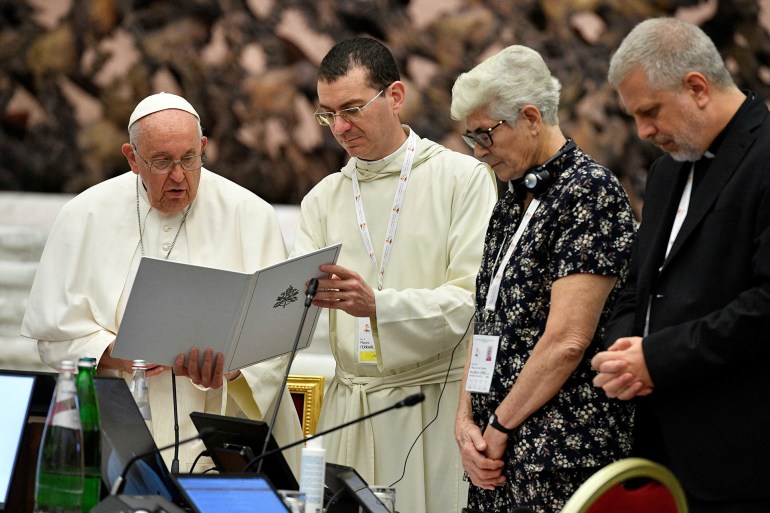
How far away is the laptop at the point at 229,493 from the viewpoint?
2238mm

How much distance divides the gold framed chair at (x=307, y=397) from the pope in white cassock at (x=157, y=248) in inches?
12.6

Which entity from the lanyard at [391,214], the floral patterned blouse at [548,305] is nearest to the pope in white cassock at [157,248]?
the lanyard at [391,214]

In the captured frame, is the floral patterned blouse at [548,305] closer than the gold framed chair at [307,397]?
Yes

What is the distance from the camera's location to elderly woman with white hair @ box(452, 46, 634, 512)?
9.48 ft

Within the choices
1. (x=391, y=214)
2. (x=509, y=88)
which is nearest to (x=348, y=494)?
(x=509, y=88)

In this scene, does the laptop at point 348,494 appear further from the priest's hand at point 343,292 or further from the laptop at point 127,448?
the priest's hand at point 343,292

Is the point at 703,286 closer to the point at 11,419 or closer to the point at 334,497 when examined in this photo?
the point at 334,497

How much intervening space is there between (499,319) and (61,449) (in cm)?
119

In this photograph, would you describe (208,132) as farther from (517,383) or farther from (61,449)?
(61,449)

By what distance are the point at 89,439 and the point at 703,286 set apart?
133cm

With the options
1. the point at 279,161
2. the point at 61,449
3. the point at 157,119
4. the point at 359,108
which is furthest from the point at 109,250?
the point at 279,161

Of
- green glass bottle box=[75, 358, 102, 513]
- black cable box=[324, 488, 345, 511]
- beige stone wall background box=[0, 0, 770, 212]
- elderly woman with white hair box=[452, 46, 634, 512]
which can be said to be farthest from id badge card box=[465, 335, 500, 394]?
beige stone wall background box=[0, 0, 770, 212]

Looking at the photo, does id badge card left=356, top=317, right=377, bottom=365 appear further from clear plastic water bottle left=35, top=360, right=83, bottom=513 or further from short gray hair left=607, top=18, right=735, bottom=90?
clear plastic water bottle left=35, top=360, right=83, bottom=513

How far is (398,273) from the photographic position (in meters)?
3.78
